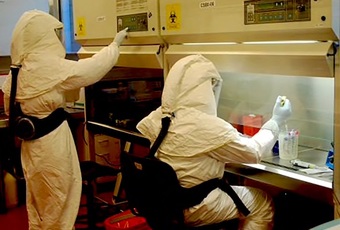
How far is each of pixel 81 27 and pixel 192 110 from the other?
151 cm

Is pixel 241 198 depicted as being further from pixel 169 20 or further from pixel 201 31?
pixel 169 20

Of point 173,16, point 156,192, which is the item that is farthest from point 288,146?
point 173,16

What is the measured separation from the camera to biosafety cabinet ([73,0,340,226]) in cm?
171

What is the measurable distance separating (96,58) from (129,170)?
84 cm

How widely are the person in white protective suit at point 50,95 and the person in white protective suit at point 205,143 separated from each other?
79 cm

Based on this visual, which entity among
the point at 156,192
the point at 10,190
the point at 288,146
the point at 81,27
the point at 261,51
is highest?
the point at 81,27

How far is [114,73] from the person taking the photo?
329 cm

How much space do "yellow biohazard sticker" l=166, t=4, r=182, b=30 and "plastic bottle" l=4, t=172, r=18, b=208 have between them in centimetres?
237

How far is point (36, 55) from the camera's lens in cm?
270

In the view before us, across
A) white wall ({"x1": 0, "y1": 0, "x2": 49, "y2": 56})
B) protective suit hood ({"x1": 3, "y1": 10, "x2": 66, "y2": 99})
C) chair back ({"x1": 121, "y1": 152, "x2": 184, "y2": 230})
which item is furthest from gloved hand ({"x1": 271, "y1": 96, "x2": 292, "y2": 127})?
white wall ({"x1": 0, "y1": 0, "x2": 49, "y2": 56})

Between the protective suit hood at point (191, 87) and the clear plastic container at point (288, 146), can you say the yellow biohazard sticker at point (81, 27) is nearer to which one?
the protective suit hood at point (191, 87)

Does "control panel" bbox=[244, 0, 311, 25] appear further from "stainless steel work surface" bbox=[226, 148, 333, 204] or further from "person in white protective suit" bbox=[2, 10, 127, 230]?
"person in white protective suit" bbox=[2, 10, 127, 230]

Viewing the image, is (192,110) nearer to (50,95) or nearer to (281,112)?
(281,112)

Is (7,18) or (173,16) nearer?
(173,16)
